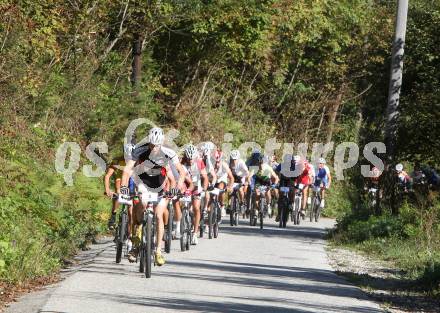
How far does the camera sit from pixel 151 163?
16094mm

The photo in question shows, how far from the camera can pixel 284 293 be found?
14.4 metres

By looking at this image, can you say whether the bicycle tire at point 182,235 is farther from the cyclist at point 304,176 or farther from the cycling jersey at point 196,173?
the cyclist at point 304,176

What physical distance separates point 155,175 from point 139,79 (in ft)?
58.0

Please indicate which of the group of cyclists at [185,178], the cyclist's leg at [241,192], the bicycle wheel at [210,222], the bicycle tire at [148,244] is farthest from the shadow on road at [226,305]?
the cyclist's leg at [241,192]

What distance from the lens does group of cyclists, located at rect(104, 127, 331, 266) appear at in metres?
16.0

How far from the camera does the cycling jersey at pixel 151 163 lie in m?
15.9

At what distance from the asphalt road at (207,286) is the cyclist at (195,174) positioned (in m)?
0.64

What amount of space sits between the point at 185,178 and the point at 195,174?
1.93 m

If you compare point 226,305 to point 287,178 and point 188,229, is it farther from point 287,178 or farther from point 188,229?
point 287,178

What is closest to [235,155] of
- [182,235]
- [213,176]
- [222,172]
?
[222,172]

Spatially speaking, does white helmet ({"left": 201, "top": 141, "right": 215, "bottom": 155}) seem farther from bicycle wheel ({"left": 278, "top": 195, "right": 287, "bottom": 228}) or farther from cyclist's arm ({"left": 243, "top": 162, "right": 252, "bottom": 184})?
bicycle wheel ({"left": 278, "top": 195, "right": 287, "bottom": 228})

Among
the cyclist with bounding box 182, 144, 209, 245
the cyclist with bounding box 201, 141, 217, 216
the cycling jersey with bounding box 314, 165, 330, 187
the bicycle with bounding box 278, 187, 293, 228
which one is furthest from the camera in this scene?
the cycling jersey with bounding box 314, 165, 330, 187

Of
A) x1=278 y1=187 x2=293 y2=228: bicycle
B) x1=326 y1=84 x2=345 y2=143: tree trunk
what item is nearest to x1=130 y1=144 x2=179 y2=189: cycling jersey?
x1=278 y1=187 x2=293 y2=228: bicycle

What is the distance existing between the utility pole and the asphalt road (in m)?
5.04
